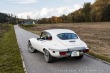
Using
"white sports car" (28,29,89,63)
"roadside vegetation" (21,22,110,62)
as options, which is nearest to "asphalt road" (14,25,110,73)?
"white sports car" (28,29,89,63)

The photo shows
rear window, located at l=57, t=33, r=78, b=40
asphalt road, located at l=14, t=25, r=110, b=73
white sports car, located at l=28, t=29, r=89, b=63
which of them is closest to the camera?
asphalt road, located at l=14, t=25, r=110, b=73

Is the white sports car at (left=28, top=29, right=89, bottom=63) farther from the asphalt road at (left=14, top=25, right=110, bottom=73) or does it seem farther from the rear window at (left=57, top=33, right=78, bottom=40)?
the asphalt road at (left=14, top=25, right=110, bottom=73)

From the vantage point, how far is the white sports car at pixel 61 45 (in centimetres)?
931

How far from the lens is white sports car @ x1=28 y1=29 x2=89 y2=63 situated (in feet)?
30.6

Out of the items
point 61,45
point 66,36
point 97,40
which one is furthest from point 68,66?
point 97,40

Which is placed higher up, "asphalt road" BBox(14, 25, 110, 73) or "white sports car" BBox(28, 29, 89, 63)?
"white sports car" BBox(28, 29, 89, 63)

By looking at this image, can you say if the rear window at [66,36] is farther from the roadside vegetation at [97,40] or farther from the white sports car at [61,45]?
the roadside vegetation at [97,40]

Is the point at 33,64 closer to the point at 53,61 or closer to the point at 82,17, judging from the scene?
the point at 53,61

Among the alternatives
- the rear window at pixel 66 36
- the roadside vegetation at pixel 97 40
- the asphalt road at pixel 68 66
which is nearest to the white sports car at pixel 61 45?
the rear window at pixel 66 36

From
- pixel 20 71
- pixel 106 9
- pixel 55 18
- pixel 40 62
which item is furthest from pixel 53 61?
pixel 55 18

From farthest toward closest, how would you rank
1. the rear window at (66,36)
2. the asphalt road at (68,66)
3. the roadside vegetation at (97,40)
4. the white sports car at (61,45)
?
the roadside vegetation at (97,40) → the rear window at (66,36) → the white sports car at (61,45) → the asphalt road at (68,66)

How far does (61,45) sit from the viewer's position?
31.2 ft

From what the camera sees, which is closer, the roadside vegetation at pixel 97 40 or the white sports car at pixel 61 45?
the white sports car at pixel 61 45

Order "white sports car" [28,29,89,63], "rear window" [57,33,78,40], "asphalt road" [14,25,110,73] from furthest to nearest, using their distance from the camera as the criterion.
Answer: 1. "rear window" [57,33,78,40]
2. "white sports car" [28,29,89,63]
3. "asphalt road" [14,25,110,73]
